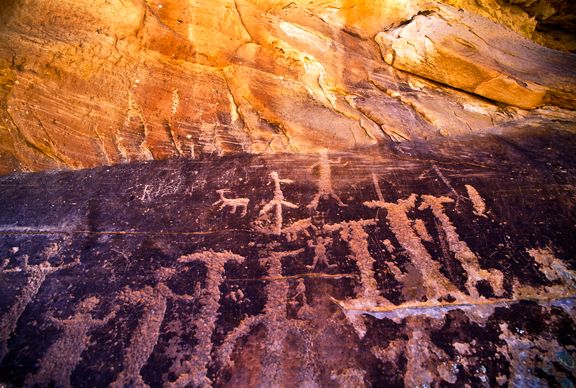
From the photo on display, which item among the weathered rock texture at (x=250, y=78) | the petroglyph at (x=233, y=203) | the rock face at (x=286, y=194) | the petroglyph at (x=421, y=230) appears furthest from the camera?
the weathered rock texture at (x=250, y=78)

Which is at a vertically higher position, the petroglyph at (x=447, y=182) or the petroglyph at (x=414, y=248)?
the petroglyph at (x=447, y=182)

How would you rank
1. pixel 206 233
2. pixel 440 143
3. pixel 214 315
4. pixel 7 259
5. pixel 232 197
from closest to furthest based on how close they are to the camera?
pixel 214 315, pixel 7 259, pixel 206 233, pixel 232 197, pixel 440 143

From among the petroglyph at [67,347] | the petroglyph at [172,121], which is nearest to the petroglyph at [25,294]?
the petroglyph at [67,347]

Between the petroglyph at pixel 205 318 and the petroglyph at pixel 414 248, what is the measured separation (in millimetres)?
1205

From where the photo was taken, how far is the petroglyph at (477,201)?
94.4 inches

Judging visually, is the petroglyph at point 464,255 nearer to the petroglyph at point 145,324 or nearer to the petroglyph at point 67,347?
the petroglyph at point 145,324

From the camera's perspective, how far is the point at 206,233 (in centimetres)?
235

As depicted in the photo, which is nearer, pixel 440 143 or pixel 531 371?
pixel 531 371

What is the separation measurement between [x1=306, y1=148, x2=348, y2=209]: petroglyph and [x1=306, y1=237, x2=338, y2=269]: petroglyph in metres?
0.34

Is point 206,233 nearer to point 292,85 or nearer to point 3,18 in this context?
point 292,85

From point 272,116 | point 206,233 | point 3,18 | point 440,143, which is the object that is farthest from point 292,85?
point 3,18

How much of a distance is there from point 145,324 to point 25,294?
0.91 m

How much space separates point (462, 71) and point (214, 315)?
3.39 m

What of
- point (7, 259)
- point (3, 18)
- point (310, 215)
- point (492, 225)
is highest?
point (3, 18)
